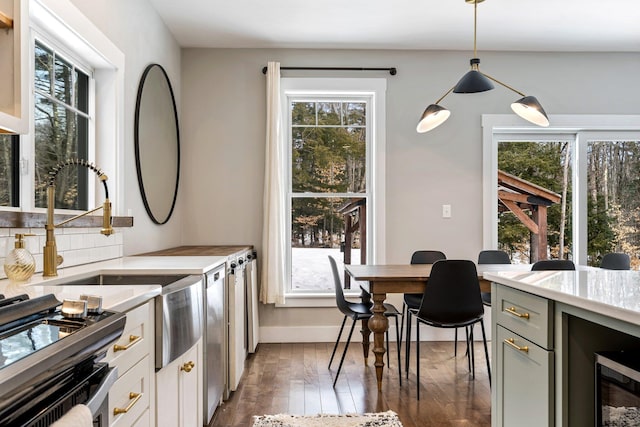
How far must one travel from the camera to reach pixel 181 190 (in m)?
4.21

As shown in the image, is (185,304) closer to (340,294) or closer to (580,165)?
(340,294)

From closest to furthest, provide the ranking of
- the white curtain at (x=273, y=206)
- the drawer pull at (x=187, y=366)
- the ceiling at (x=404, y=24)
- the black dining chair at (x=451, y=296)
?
the drawer pull at (x=187, y=366) → the black dining chair at (x=451, y=296) → the ceiling at (x=404, y=24) → the white curtain at (x=273, y=206)

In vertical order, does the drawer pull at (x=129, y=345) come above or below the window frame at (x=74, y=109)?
below

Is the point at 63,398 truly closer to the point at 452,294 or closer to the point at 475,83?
the point at 452,294

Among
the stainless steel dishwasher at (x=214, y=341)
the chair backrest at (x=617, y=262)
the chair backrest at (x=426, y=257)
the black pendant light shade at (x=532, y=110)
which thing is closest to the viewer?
the stainless steel dishwasher at (x=214, y=341)

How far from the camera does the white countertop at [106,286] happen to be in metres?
1.31

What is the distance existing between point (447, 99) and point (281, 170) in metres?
1.69

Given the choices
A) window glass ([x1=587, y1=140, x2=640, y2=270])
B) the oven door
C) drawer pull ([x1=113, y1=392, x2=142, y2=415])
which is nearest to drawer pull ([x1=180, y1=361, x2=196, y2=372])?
drawer pull ([x1=113, y1=392, x2=142, y2=415])

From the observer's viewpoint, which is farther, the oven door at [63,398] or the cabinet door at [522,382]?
the cabinet door at [522,382]

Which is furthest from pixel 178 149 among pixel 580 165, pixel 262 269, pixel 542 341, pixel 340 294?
pixel 580 165

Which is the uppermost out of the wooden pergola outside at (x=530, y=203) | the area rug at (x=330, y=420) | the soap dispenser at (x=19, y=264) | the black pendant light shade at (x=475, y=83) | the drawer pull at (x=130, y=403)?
the black pendant light shade at (x=475, y=83)

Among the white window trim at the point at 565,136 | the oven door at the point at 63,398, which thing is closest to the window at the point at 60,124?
the oven door at the point at 63,398

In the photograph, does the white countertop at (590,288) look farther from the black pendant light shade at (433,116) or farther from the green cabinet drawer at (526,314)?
the black pendant light shade at (433,116)

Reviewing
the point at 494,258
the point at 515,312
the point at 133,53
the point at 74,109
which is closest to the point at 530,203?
the point at 494,258
